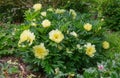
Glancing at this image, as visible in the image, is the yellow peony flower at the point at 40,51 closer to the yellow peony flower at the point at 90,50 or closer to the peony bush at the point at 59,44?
the peony bush at the point at 59,44

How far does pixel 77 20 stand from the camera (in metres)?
5.66

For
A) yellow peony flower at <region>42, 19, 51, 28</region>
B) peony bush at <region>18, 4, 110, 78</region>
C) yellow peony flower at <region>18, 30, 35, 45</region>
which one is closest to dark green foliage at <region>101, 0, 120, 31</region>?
peony bush at <region>18, 4, 110, 78</region>

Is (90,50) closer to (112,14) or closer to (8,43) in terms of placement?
(8,43)

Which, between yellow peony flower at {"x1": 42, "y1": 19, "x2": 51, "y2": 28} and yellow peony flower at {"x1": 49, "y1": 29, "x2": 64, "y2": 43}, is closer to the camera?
yellow peony flower at {"x1": 49, "y1": 29, "x2": 64, "y2": 43}

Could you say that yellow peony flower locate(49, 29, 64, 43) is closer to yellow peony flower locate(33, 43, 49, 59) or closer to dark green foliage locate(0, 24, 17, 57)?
yellow peony flower locate(33, 43, 49, 59)

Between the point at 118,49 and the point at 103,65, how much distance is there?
1.59m

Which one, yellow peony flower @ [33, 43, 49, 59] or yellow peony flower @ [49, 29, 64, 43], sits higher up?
yellow peony flower @ [49, 29, 64, 43]

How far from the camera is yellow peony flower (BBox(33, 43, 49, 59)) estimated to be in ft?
16.0

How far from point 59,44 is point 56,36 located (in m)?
0.12

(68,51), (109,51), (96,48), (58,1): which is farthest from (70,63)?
(58,1)

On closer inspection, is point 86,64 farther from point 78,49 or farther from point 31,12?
point 31,12

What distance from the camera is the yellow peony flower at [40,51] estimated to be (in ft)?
16.0

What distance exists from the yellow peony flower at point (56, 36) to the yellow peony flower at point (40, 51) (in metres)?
0.16

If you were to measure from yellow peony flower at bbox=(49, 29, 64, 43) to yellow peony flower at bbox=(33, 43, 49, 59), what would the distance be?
162 mm
